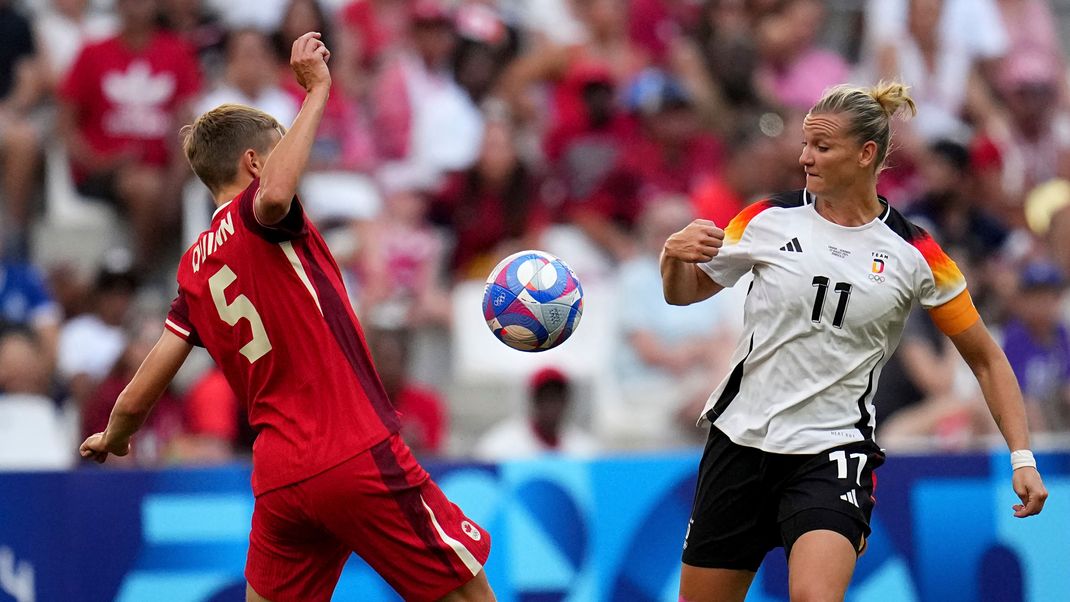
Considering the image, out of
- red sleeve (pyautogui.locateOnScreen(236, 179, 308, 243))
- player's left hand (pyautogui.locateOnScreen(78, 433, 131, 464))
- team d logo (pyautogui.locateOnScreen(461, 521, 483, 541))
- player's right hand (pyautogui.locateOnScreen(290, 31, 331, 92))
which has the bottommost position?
team d logo (pyautogui.locateOnScreen(461, 521, 483, 541))

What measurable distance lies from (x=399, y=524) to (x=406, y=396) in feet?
14.4

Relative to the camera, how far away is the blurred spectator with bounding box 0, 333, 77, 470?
9.21 metres

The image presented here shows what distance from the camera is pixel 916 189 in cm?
1158

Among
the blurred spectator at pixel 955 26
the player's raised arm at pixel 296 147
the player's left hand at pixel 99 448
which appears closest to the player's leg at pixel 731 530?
the player's raised arm at pixel 296 147

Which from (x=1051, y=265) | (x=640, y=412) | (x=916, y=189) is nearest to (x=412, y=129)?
(x=640, y=412)

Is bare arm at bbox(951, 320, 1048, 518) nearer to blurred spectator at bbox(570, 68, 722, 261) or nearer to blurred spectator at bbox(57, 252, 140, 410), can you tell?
blurred spectator at bbox(570, 68, 722, 261)

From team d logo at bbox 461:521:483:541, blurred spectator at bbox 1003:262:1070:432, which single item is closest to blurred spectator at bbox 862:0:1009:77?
blurred spectator at bbox 1003:262:1070:432

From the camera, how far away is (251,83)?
10.7 metres

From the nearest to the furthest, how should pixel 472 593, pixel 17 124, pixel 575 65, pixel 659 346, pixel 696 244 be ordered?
pixel 472 593, pixel 696 244, pixel 659 346, pixel 17 124, pixel 575 65

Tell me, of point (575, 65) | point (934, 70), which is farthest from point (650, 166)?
point (934, 70)

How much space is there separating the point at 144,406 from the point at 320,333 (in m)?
0.81

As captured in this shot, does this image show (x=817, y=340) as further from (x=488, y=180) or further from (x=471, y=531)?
(x=488, y=180)

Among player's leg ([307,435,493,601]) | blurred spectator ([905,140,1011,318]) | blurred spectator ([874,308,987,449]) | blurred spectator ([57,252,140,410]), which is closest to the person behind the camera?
player's leg ([307,435,493,601])

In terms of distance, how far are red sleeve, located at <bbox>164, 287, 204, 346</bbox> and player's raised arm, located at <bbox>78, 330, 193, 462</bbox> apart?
0.06ft
